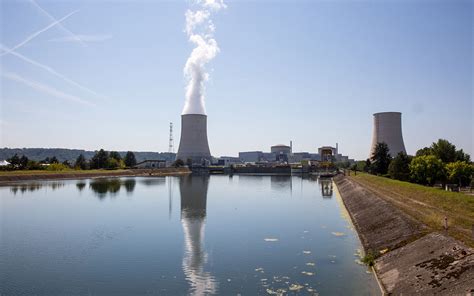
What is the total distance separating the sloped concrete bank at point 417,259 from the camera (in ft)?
23.4

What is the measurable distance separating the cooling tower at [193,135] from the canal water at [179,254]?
50.5 metres

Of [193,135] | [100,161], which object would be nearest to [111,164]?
[100,161]

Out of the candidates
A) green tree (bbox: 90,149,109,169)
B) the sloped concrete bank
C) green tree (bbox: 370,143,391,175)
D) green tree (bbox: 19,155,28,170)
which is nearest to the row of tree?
green tree (bbox: 370,143,391,175)

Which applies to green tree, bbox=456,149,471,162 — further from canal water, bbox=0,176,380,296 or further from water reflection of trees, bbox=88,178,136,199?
water reflection of trees, bbox=88,178,136,199

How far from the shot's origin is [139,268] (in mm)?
10789

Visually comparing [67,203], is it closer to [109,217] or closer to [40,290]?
[109,217]

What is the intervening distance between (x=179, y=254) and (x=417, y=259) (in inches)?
284

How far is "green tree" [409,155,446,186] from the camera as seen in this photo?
33.2 meters

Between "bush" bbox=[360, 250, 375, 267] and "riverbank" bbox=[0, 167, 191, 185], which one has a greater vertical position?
"riverbank" bbox=[0, 167, 191, 185]

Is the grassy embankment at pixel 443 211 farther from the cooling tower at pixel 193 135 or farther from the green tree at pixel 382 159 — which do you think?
the cooling tower at pixel 193 135

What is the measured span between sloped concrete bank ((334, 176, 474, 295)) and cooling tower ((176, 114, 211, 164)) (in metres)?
60.0

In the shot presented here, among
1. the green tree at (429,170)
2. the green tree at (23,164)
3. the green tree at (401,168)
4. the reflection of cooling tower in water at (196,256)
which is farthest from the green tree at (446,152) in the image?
the green tree at (23,164)

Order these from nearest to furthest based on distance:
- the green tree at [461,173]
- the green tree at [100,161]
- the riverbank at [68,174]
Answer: the green tree at [461,173] < the riverbank at [68,174] < the green tree at [100,161]

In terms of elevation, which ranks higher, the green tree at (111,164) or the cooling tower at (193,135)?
the cooling tower at (193,135)
